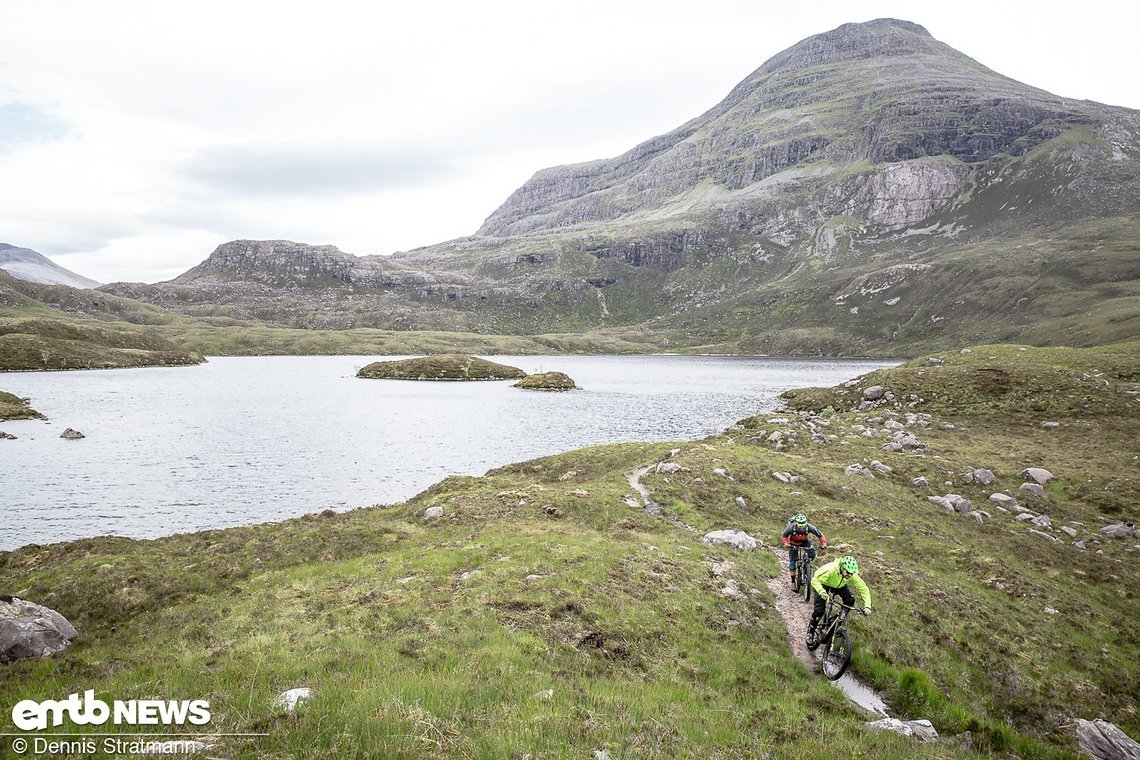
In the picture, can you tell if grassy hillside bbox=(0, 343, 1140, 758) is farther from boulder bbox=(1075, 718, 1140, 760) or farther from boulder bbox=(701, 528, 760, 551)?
boulder bbox=(701, 528, 760, 551)

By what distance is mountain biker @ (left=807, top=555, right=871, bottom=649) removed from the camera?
1731cm

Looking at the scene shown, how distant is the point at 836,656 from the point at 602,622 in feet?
25.5

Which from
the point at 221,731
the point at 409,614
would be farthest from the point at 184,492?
the point at 221,731

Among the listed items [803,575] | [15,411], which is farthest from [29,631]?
[15,411]

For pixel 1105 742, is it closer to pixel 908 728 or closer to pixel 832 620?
pixel 908 728

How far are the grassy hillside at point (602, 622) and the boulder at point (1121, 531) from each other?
2.39ft

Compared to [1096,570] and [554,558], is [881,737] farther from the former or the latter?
[1096,570]

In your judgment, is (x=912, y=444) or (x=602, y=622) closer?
(x=602, y=622)

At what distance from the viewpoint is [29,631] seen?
14602mm

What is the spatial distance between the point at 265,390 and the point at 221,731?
127 meters

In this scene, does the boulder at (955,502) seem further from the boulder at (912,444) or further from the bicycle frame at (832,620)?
the bicycle frame at (832,620)

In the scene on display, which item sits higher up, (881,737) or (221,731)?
(221,731)

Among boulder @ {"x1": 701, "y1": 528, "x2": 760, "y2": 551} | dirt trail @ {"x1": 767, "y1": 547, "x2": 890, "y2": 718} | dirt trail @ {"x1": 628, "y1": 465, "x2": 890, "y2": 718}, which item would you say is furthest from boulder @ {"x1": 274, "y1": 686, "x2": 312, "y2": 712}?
boulder @ {"x1": 701, "y1": 528, "x2": 760, "y2": 551}

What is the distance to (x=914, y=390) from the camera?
6800 cm
